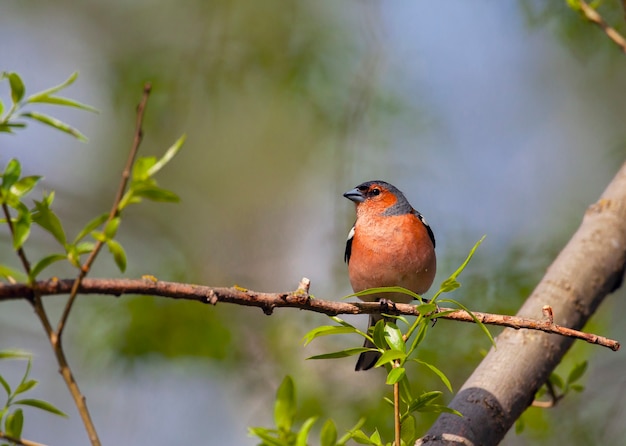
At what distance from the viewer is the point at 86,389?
12.6 meters

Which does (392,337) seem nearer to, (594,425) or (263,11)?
(594,425)

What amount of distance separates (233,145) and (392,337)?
1263 cm

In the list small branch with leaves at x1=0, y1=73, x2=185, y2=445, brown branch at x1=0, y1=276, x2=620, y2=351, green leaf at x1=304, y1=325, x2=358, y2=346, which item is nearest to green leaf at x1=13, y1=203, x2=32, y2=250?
small branch with leaves at x1=0, y1=73, x2=185, y2=445

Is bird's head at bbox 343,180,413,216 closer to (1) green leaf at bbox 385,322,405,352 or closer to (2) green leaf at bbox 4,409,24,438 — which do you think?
(1) green leaf at bbox 385,322,405,352

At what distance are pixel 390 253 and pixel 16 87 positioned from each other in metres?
4.13

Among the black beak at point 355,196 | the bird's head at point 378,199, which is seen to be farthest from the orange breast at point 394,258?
the black beak at point 355,196

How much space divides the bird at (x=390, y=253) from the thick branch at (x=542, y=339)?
4.52 ft

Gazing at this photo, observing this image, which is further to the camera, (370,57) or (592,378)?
(592,378)

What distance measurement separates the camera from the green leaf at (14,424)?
7.27ft

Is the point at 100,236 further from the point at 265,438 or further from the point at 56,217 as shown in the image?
the point at 265,438

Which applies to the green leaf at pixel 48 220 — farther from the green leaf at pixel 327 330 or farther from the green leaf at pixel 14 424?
the green leaf at pixel 327 330

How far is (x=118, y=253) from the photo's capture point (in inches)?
86.4

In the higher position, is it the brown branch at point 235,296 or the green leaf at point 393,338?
the brown branch at point 235,296

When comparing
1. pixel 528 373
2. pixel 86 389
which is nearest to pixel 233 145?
pixel 86 389
